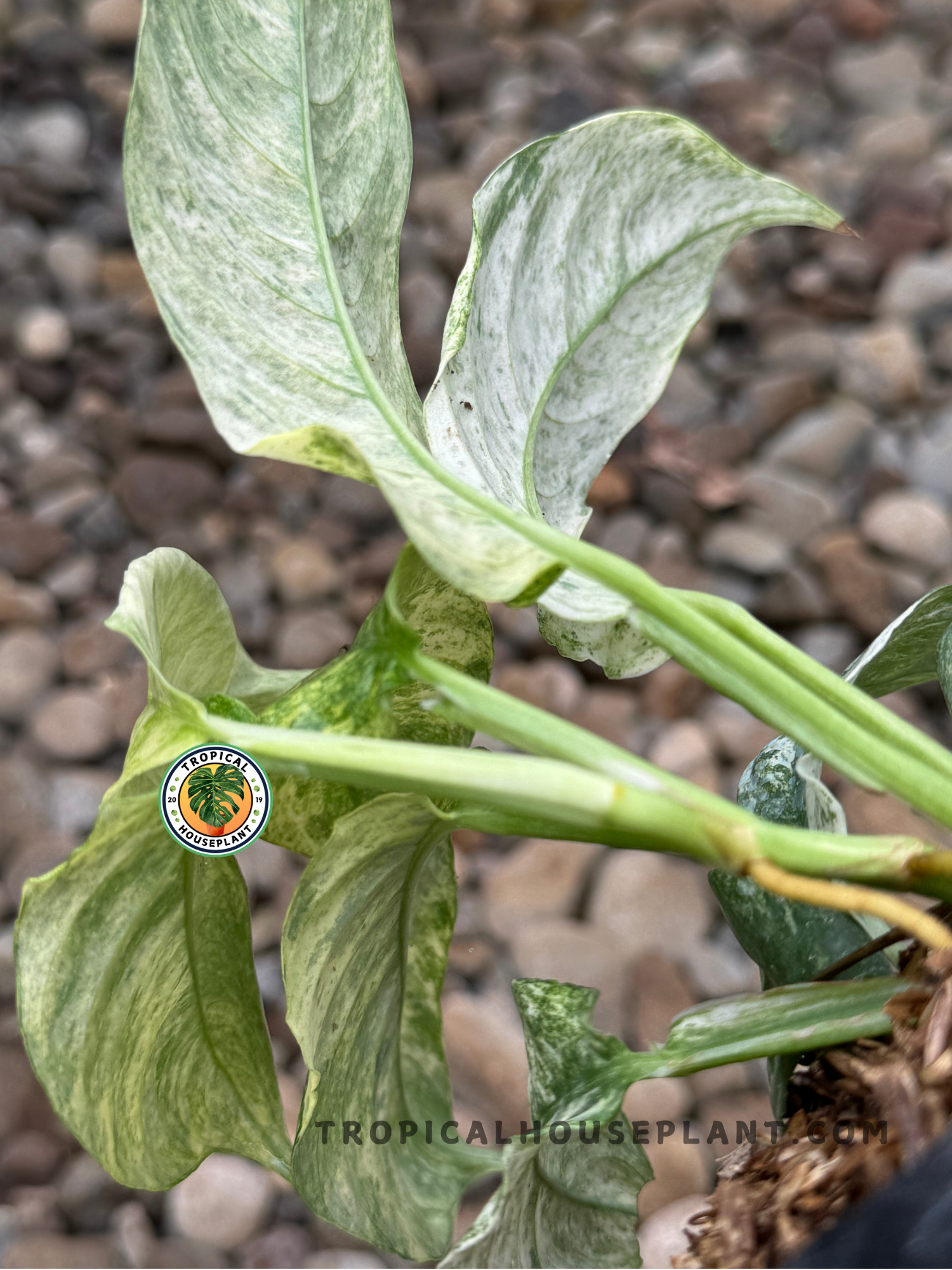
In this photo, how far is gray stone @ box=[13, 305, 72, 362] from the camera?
93cm

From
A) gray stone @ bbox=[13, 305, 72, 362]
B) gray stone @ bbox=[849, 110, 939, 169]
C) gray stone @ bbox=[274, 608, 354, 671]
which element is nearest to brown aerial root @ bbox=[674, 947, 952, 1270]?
gray stone @ bbox=[274, 608, 354, 671]

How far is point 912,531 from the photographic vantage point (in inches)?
31.9

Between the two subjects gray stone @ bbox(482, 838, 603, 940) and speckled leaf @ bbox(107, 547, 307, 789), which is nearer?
speckled leaf @ bbox(107, 547, 307, 789)

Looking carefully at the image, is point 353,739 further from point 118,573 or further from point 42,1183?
point 118,573

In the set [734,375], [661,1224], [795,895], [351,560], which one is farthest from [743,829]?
[734,375]

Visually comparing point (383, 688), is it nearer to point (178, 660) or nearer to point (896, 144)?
point (178, 660)

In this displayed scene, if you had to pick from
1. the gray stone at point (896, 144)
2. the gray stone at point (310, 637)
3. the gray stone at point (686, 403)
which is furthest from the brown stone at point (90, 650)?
the gray stone at point (896, 144)

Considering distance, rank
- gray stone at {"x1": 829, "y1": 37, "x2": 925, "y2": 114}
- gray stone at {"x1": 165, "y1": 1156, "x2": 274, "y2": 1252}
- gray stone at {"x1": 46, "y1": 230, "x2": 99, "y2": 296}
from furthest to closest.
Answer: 1. gray stone at {"x1": 829, "y1": 37, "x2": 925, "y2": 114}
2. gray stone at {"x1": 46, "y1": 230, "x2": 99, "y2": 296}
3. gray stone at {"x1": 165, "y1": 1156, "x2": 274, "y2": 1252}

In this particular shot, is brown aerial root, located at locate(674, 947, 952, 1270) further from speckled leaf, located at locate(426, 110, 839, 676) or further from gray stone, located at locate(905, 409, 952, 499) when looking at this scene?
gray stone, located at locate(905, 409, 952, 499)

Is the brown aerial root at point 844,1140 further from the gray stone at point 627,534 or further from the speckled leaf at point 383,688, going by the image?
the gray stone at point 627,534

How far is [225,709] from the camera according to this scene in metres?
0.20

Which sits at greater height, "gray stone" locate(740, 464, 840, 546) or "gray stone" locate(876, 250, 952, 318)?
"gray stone" locate(876, 250, 952, 318)

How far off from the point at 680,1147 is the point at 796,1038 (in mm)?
380

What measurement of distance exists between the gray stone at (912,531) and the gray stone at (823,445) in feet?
0.20
